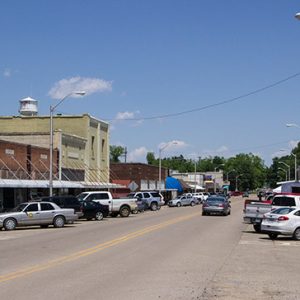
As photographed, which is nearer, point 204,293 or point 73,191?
point 204,293

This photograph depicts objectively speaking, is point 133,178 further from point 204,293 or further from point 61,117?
point 204,293

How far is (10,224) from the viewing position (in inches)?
1178

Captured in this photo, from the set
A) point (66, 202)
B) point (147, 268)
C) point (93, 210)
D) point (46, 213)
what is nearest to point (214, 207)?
point (93, 210)

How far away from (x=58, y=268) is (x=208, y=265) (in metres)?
3.92

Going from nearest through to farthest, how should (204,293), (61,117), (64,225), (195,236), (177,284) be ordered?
(204,293) → (177,284) → (195,236) → (64,225) → (61,117)

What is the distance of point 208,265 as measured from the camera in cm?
1548

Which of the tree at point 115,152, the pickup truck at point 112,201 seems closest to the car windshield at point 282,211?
the pickup truck at point 112,201

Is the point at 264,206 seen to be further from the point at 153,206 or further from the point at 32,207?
the point at 153,206

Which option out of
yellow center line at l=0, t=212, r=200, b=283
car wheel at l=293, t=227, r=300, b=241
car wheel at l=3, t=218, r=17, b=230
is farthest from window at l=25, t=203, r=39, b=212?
car wheel at l=293, t=227, r=300, b=241

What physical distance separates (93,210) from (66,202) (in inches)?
145

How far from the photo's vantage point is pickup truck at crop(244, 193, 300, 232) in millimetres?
28909

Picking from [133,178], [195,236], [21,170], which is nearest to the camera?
[195,236]

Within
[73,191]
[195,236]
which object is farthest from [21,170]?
[195,236]

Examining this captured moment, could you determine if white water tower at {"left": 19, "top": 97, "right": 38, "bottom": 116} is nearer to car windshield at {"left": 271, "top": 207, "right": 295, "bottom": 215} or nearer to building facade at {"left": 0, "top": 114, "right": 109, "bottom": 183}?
building facade at {"left": 0, "top": 114, "right": 109, "bottom": 183}
